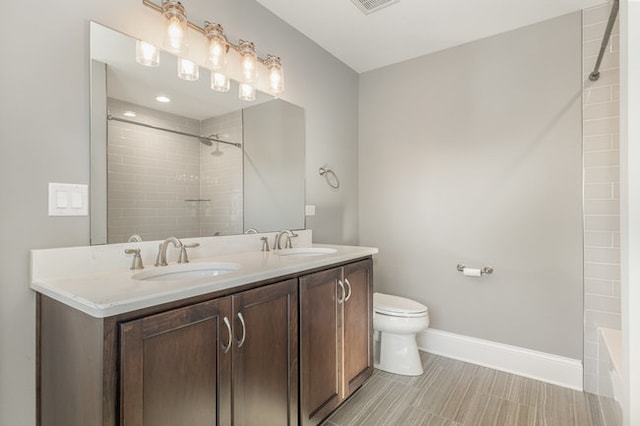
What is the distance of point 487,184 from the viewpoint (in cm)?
244

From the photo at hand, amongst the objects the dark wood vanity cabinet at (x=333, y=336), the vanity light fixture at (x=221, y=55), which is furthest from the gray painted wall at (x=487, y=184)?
the vanity light fixture at (x=221, y=55)

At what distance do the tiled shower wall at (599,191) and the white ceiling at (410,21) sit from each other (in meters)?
0.30

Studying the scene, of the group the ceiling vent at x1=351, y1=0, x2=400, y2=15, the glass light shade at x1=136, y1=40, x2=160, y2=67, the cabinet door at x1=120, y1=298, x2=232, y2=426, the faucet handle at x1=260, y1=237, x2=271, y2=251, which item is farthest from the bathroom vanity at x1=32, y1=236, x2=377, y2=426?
the ceiling vent at x1=351, y1=0, x2=400, y2=15

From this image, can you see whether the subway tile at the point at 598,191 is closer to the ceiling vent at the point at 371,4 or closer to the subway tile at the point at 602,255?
the subway tile at the point at 602,255

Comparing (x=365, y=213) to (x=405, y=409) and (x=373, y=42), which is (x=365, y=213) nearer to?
(x=373, y=42)

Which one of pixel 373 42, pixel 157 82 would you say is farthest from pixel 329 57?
pixel 157 82

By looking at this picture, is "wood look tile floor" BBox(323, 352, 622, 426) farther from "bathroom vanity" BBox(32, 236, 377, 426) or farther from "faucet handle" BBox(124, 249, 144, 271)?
"faucet handle" BBox(124, 249, 144, 271)

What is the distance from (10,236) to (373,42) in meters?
2.55

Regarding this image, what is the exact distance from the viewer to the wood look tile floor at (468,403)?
176 cm

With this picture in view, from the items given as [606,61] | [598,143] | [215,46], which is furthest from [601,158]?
[215,46]

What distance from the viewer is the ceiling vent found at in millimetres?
2037

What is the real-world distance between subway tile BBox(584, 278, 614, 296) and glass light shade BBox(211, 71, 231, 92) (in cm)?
260

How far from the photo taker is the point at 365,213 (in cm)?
306

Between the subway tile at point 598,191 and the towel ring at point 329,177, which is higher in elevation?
the towel ring at point 329,177
